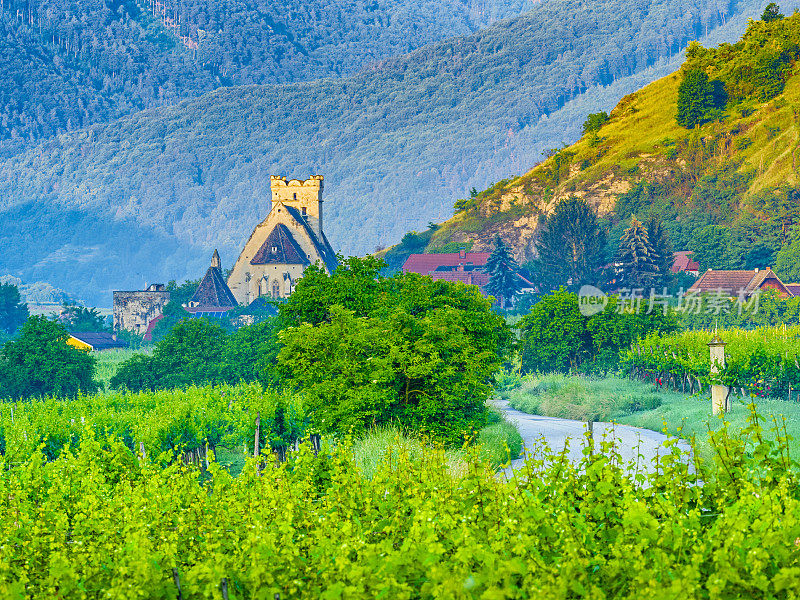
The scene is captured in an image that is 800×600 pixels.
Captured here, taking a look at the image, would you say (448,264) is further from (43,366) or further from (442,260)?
(43,366)

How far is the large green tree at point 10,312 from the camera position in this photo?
11206 centimetres

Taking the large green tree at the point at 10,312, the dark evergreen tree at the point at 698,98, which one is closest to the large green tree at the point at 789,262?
the dark evergreen tree at the point at 698,98

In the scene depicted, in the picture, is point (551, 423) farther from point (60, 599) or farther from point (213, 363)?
point (60, 599)

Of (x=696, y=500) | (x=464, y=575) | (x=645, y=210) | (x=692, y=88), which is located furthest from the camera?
(x=692, y=88)

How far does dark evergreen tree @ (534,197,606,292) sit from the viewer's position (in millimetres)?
95375

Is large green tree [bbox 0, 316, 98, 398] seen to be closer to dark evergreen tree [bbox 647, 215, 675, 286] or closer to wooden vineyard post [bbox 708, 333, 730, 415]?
wooden vineyard post [bbox 708, 333, 730, 415]

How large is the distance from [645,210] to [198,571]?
116101 millimetres

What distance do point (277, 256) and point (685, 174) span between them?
5641 centimetres

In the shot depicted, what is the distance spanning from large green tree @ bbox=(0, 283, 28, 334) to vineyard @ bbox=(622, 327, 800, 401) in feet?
308

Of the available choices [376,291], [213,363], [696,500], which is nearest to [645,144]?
[213,363]

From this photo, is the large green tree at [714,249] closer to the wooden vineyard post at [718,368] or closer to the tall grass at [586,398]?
the tall grass at [586,398]

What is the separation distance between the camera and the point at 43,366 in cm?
4131

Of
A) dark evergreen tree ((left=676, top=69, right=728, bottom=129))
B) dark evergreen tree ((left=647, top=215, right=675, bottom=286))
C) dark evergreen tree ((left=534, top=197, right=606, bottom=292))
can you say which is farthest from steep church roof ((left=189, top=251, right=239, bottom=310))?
dark evergreen tree ((left=676, top=69, right=728, bottom=129))

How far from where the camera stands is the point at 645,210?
4616 inches
